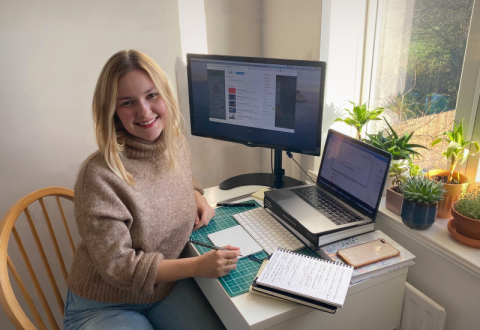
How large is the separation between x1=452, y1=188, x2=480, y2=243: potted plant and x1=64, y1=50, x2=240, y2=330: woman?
0.60 meters

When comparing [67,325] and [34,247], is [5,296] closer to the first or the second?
[67,325]

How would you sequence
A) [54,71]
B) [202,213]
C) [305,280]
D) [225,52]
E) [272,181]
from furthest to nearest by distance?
[225,52], [272,181], [54,71], [202,213], [305,280]

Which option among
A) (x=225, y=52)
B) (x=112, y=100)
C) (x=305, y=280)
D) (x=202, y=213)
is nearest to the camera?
(x=305, y=280)

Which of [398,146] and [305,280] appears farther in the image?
[398,146]

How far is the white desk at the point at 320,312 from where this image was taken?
0.79 meters

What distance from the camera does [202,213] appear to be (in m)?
1.20

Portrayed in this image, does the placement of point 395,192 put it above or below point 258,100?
below

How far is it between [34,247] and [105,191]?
773 millimetres

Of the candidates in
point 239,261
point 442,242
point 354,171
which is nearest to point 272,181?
point 354,171

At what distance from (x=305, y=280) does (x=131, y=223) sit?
49cm

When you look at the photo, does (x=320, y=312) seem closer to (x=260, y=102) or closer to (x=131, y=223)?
(x=131, y=223)

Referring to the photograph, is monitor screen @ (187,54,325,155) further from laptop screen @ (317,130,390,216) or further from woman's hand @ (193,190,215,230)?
woman's hand @ (193,190,215,230)

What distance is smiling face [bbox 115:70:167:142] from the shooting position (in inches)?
38.2

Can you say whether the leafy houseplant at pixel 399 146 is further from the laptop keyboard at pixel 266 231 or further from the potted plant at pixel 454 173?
the laptop keyboard at pixel 266 231
